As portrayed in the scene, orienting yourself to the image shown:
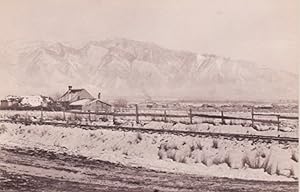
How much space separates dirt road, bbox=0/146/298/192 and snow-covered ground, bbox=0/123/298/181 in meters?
0.02

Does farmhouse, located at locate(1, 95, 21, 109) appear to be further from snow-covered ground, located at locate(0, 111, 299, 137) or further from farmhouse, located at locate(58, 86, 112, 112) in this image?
farmhouse, located at locate(58, 86, 112, 112)

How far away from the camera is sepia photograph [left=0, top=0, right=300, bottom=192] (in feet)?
6.44

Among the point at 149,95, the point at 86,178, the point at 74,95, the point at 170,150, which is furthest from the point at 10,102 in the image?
the point at 170,150

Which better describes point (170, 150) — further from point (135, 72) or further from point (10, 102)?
point (10, 102)

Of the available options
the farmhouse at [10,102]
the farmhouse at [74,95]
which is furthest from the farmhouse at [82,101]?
the farmhouse at [10,102]

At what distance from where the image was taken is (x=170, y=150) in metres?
2.07

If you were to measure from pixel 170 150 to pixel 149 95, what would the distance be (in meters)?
0.22

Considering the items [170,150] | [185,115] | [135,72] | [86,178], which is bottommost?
[86,178]

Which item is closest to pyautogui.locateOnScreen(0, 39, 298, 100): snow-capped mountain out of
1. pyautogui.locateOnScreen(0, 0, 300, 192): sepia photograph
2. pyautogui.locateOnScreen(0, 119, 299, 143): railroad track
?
pyautogui.locateOnScreen(0, 0, 300, 192): sepia photograph

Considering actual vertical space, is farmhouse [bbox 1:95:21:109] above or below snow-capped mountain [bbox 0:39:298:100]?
below

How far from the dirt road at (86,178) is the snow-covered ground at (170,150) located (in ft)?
0.08

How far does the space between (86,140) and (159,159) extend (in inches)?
12.1

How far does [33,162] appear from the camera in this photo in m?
2.26

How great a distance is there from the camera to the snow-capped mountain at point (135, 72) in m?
1.98
